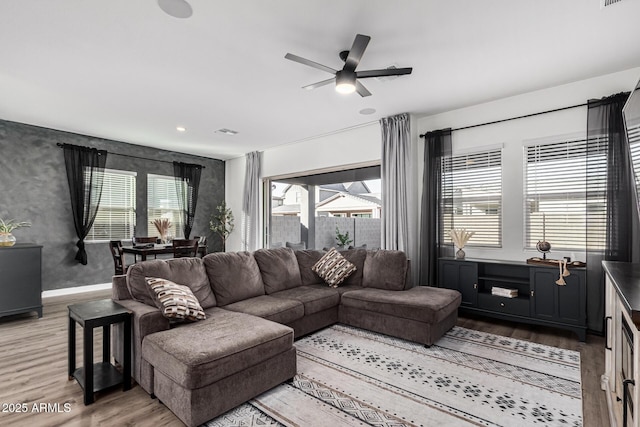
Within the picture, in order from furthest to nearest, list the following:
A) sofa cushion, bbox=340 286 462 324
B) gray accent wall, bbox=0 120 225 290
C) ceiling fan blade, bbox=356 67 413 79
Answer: gray accent wall, bbox=0 120 225 290, sofa cushion, bbox=340 286 462 324, ceiling fan blade, bbox=356 67 413 79

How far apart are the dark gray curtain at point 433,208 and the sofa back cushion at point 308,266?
149 centimetres

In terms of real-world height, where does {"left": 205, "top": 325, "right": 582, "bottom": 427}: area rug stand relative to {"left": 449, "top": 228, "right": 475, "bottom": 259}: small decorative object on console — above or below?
below

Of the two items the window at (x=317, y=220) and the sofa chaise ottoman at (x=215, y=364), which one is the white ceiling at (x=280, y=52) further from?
the window at (x=317, y=220)

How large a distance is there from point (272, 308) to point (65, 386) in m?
1.61

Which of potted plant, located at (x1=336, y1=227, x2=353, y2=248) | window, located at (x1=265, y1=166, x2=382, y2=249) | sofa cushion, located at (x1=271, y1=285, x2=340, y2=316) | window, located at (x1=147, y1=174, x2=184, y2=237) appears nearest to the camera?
sofa cushion, located at (x1=271, y1=285, x2=340, y2=316)

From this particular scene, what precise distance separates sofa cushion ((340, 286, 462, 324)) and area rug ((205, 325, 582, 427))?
299 mm

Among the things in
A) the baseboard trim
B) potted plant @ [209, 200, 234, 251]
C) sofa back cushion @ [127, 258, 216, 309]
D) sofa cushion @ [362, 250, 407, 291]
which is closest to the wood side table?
sofa back cushion @ [127, 258, 216, 309]

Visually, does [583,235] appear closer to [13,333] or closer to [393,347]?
[393,347]

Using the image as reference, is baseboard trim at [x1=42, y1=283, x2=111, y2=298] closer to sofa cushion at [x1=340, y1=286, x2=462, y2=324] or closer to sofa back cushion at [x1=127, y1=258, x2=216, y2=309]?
sofa back cushion at [x1=127, y1=258, x2=216, y2=309]

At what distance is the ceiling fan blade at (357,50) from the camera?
7.86ft

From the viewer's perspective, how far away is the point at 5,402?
2.19 m

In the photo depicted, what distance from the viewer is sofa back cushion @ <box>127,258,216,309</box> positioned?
264 cm

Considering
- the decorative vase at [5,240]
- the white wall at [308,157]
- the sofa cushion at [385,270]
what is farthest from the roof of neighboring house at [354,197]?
the decorative vase at [5,240]

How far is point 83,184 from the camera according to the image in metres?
5.63
